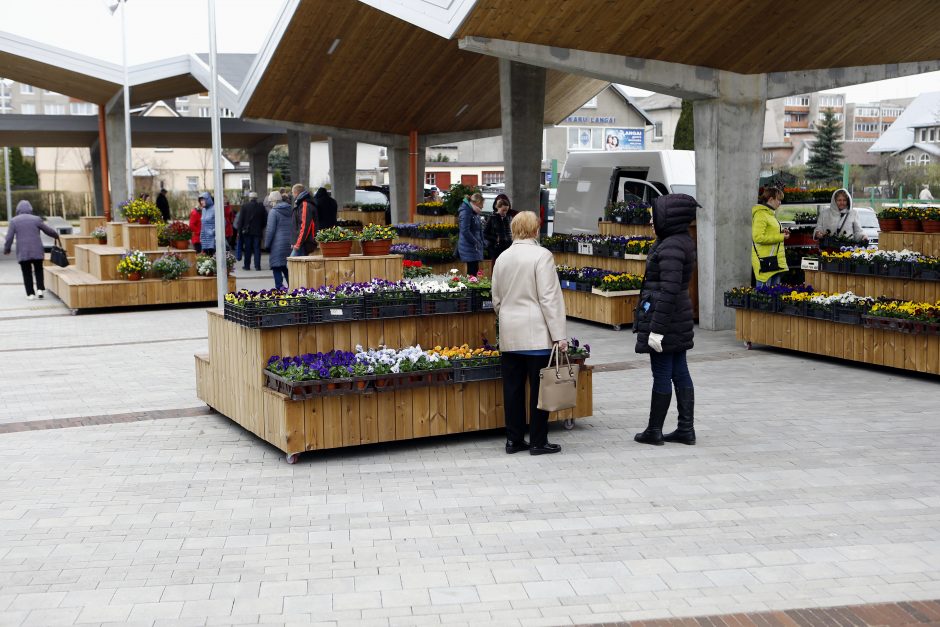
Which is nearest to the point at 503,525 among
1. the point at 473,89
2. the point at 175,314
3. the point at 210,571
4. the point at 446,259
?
the point at 210,571

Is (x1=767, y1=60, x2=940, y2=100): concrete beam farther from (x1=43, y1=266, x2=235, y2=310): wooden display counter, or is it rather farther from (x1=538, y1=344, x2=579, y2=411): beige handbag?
(x1=43, y1=266, x2=235, y2=310): wooden display counter

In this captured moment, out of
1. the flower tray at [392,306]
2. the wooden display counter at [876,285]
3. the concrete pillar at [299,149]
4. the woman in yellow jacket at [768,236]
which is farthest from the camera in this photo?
the concrete pillar at [299,149]

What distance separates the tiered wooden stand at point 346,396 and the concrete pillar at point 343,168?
23.1m

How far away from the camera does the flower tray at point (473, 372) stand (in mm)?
7949

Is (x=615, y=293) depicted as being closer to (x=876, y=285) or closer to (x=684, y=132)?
(x=876, y=285)

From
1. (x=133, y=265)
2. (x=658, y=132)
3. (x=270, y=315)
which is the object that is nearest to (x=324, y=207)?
(x=133, y=265)

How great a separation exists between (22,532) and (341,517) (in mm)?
1861

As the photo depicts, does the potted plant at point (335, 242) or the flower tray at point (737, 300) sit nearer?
the potted plant at point (335, 242)

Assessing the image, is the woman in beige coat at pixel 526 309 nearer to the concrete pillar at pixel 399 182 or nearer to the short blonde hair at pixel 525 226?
the short blonde hair at pixel 525 226

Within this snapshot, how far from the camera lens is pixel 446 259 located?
19969mm

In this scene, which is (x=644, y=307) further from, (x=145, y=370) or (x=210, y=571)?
(x=145, y=370)

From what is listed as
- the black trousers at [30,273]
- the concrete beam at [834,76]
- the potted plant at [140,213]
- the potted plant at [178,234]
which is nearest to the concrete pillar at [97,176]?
the black trousers at [30,273]

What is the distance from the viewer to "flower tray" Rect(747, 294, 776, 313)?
1219cm

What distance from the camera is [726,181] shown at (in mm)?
13781
